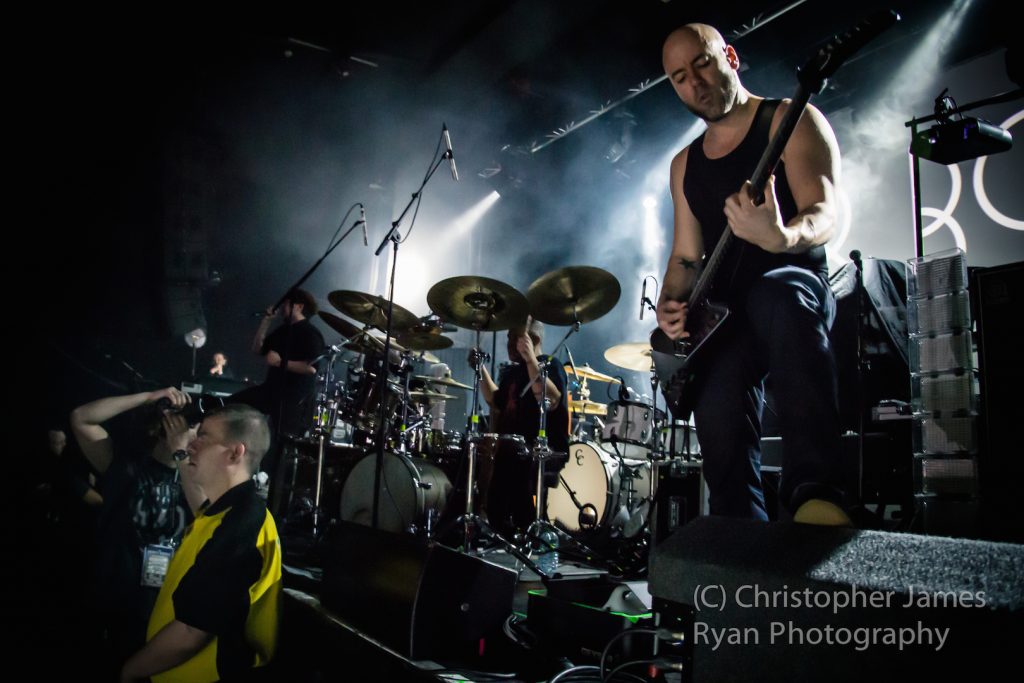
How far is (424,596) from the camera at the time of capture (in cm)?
224

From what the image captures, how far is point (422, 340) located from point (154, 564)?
275 centimetres

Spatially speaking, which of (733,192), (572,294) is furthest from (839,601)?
(572,294)

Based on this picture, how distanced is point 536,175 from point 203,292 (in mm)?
5191

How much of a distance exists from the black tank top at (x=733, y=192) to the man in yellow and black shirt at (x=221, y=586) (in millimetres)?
2054

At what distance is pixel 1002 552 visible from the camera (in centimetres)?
94

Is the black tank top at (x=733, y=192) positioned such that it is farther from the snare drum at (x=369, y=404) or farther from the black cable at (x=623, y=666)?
the snare drum at (x=369, y=404)

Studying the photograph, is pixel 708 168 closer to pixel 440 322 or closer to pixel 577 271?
pixel 577 271

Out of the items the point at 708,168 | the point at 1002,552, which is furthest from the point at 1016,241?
the point at 1002,552

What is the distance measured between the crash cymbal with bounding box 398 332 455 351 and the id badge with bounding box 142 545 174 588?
8.49 feet

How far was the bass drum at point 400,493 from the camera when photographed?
4617 mm

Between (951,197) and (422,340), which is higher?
(951,197)

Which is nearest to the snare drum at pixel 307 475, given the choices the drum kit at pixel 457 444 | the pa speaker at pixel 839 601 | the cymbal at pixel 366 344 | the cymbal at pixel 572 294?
the drum kit at pixel 457 444

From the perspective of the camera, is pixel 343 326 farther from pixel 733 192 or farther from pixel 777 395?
pixel 777 395

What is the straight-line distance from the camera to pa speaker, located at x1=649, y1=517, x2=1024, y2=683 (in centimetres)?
86
